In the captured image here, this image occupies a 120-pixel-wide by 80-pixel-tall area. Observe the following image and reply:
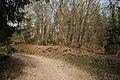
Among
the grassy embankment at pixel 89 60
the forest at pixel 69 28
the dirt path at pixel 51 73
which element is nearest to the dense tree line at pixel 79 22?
the forest at pixel 69 28

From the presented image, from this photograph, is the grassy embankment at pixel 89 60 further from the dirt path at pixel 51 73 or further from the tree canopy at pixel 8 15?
the tree canopy at pixel 8 15

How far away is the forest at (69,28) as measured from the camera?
583 inches

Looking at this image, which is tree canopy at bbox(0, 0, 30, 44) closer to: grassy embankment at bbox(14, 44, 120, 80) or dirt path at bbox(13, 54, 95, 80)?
dirt path at bbox(13, 54, 95, 80)

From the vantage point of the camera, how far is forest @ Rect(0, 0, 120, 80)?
14805 millimetres

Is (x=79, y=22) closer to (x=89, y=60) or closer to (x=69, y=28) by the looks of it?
(x=69, y=28)

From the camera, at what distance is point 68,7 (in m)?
34.8

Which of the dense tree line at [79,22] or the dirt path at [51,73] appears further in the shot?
the dense tree line at [79,22]

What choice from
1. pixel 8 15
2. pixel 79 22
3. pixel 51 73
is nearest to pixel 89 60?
pixel 51 73

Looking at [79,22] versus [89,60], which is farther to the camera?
[79,22]

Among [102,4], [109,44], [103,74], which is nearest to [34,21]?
[102,4]

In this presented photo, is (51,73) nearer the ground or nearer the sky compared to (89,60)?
nearer the ground

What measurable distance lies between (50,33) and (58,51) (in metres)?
20.4

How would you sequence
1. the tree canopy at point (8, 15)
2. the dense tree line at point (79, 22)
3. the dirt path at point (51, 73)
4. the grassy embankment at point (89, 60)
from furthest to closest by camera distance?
the dense tree line at point (79, 22) → the grassy embankment at point (89, 60) → the dirt path at point (51, 73) → the tree canopy at point (8, 15)

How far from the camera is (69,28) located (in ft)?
123
